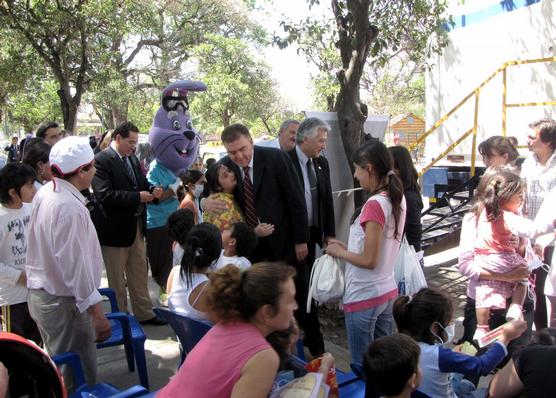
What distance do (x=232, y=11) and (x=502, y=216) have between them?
2533cm

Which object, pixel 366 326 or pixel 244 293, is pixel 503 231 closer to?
pixel 366 326

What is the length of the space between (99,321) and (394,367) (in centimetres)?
162

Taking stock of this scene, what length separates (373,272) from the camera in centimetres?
287

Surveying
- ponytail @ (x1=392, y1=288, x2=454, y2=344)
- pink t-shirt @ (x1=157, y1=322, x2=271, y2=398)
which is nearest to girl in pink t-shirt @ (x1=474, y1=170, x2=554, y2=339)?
ponytail @ (x1=392, y1=288, x2=454, y2=344)

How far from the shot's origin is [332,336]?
15.5ft

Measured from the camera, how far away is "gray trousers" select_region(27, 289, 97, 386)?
2.76m

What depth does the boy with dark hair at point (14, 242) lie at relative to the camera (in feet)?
10.6

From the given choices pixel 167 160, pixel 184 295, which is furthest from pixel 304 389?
pixel 167 160

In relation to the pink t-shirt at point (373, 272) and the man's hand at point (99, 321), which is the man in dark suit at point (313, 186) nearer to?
the pink t-shirt at point (373, 272)

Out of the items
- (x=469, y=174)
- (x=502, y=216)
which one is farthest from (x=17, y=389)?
(x=469, y=174)

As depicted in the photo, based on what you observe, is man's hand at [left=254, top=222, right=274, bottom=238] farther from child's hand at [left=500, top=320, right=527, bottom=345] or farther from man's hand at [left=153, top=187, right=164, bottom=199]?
child's hand at [left=500, top=320, right=527, bottom=345]

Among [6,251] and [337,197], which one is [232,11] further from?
[6,251]

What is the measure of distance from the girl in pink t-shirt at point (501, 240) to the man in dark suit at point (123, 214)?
2.80m

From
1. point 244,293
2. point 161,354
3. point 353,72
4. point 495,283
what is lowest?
point 161,354
